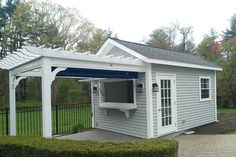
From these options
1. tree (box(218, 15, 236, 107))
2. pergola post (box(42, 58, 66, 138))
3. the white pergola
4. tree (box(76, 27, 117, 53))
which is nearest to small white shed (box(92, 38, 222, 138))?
the white pergola

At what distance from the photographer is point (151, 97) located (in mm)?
8641

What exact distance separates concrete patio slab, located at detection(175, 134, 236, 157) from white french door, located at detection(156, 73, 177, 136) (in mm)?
572

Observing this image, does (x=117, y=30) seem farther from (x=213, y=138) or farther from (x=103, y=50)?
(x=213, y=138)

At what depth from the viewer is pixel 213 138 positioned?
28.3 feet

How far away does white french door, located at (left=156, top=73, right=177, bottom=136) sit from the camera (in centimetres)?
902

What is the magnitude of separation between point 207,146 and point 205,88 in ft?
15.9

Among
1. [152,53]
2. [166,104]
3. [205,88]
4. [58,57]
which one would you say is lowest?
[166,104]

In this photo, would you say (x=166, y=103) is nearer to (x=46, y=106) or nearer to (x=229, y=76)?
(x=46, y=106)

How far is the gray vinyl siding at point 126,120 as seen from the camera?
8.81 metres

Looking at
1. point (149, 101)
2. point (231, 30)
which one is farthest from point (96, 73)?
point (231, 30)

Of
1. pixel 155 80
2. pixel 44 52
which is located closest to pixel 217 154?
pixel 155 80

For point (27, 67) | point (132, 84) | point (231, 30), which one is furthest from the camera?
point (231, 30)

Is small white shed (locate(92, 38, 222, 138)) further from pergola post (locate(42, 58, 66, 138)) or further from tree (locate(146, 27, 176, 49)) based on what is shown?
tree (locate(146, 27, 176, 49))

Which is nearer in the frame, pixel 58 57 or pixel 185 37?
pixel 58 57
